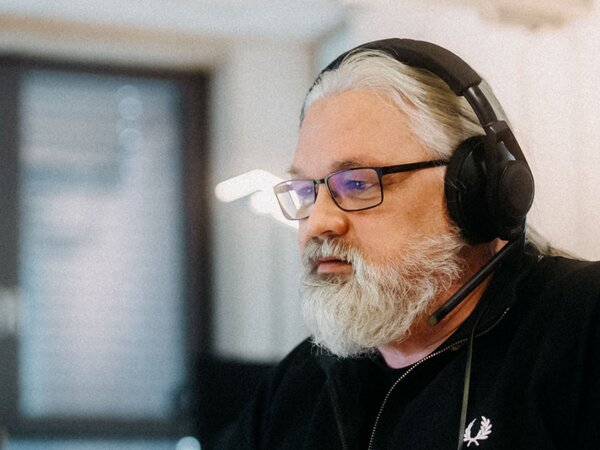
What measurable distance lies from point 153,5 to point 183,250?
1010 millimetres

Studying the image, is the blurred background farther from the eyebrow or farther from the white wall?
the eyebrow

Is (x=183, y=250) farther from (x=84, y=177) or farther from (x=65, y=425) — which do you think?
(x=65, y=425)

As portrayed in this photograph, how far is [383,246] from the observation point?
101 cm

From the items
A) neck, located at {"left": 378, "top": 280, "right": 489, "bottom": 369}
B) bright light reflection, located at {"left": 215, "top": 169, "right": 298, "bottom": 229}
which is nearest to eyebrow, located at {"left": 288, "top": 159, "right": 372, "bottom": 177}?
neck, located at {"left": 378, "top": 280, "right": 489, "bottom": 369}

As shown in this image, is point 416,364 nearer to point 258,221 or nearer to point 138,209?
point 258,221

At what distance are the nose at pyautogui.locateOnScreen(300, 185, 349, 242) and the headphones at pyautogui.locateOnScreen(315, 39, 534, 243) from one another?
150mm

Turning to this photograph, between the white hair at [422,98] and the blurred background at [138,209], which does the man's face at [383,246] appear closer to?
the white hair at [422,98]

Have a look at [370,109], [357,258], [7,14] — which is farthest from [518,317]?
[7,14]

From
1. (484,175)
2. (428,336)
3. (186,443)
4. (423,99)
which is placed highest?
(423,99)

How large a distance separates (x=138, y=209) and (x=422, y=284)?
86.9 inches

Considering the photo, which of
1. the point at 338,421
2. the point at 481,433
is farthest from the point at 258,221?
the point at 481,433

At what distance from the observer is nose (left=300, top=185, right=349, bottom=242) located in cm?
102

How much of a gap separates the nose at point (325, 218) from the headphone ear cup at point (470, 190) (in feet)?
0.49

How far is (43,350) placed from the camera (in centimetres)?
286
